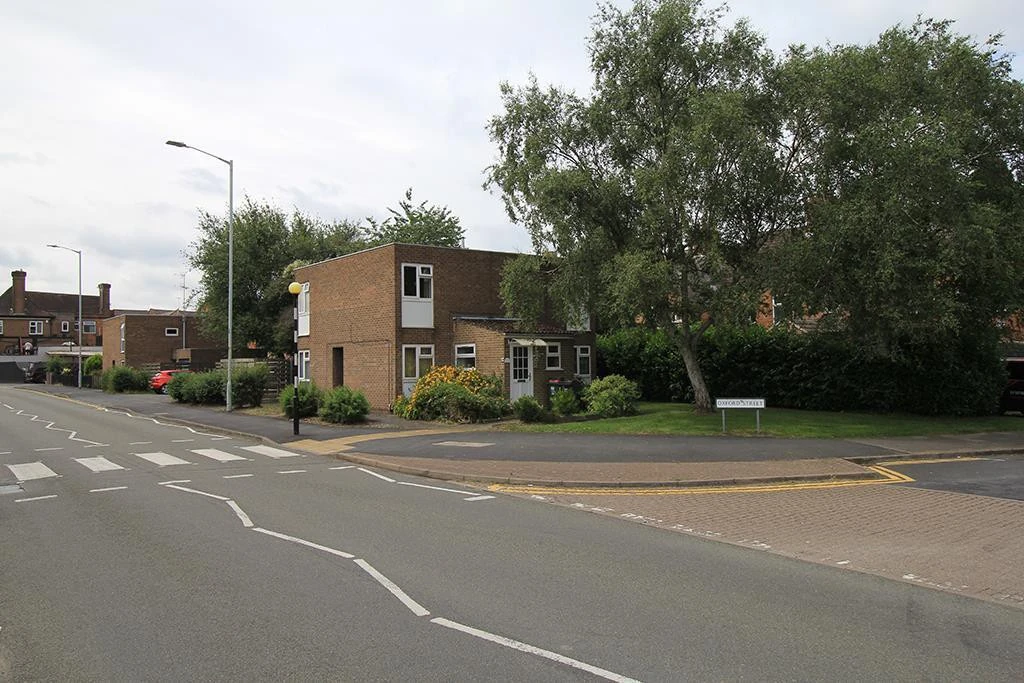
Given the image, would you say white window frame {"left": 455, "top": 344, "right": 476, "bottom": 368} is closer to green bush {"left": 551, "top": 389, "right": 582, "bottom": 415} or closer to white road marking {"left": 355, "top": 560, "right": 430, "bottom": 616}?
green bush {"left": 551, "top": 389, "right": 582, "bottom": 415}

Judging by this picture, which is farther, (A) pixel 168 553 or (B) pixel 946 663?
(A) pixel 168 553

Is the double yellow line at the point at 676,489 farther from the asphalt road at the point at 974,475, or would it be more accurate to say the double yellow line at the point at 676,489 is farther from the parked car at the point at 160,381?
the parked car at the point at 160,381

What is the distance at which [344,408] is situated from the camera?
23469 millimetres

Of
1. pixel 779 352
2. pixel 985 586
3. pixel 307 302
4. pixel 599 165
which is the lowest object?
pixel 985 586

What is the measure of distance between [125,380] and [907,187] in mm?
46410

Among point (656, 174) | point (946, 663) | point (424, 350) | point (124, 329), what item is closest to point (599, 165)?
point (656, 174)

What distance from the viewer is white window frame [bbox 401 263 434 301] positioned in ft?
91.8

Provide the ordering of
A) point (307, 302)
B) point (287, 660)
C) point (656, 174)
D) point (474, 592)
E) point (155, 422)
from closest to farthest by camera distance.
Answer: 1. point (287, 660)
2. point (474, 592)
3. point (656, 174)
4. point (155, 422)
5. point (307, 302)

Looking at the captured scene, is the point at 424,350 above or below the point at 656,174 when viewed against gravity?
below

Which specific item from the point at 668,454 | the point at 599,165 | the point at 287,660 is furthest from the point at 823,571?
the point at 599,165

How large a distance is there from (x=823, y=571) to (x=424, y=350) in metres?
22.2

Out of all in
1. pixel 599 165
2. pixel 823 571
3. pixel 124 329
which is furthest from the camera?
pixel 124 329

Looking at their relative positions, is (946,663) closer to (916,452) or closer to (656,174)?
(916,452)

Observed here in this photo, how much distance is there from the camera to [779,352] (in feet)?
94.7
